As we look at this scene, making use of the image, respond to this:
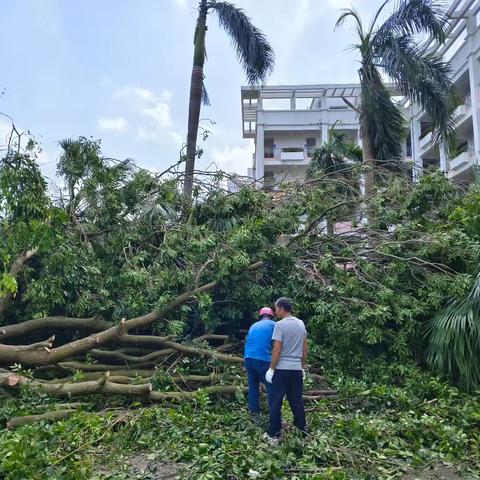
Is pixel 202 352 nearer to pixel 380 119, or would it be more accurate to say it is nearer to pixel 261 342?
pixel 261 342

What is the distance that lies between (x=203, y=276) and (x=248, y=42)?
329 inches

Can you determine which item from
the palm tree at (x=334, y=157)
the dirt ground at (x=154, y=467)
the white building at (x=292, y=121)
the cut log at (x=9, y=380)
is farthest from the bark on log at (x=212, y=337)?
the white building at (x=292, y=121)

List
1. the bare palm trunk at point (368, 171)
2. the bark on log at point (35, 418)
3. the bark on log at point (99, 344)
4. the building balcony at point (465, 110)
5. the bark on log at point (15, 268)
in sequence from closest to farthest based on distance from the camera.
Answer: the bark on log at point (35, 418)
the bark on log at point (99, 344)
the bark on log at point (15, 268)
the bare palm trunk at point (368, 171)
the building balcony at point (465, 110)

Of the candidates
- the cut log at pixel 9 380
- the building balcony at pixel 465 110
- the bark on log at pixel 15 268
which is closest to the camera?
the cut log at pixel 9 380

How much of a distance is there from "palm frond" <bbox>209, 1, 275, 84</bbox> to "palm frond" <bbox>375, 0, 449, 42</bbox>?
3123 mm

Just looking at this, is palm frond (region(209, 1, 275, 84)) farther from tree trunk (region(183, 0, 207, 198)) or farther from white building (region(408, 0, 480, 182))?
white building (region(408, 0, 480, 182))

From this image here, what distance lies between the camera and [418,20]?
40.0 feet

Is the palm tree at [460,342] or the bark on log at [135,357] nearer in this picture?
the palm tree at [460,342]

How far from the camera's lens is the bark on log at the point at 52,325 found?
6.96m

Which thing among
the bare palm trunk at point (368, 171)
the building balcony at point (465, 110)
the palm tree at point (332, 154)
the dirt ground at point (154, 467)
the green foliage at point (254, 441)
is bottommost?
the dirt ground at point (154, 467)

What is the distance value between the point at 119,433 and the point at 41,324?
267cm

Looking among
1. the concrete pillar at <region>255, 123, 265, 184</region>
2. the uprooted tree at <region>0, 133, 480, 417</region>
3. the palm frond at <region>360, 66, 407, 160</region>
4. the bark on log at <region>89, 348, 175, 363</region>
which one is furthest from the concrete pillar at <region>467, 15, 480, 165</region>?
the bark on log at <region>89, 348, 175, 363</region>

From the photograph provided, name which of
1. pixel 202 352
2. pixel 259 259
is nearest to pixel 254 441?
pixel 202 352

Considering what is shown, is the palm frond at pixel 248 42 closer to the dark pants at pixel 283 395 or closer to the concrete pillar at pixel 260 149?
the dark pants at pixel 283 395
